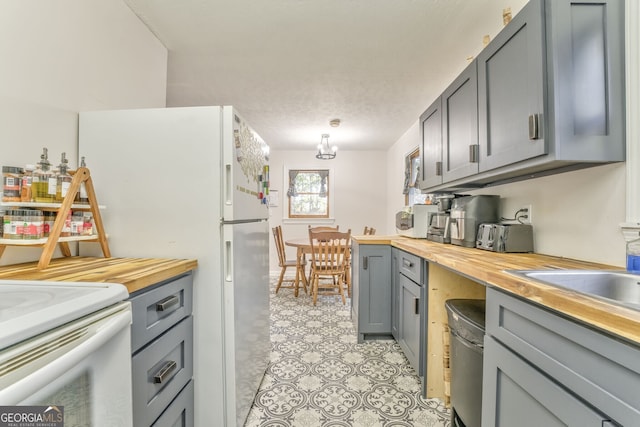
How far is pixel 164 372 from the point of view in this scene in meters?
1.03

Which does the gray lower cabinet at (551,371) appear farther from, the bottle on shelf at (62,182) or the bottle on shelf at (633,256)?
the bottle on shelf at (62,182)

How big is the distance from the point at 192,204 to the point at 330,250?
2.39 metres

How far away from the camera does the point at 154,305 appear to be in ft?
3.24

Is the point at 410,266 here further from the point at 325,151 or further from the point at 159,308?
the point at 325,151

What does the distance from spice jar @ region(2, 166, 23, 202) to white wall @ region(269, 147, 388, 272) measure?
3996 mm

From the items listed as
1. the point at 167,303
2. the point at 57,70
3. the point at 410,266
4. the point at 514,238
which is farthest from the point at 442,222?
the point at 57,70

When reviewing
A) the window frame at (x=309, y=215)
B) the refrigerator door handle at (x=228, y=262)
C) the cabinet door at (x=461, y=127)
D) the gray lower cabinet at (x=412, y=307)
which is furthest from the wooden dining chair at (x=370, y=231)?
the refrigerator door handle at (x=228, y=262)

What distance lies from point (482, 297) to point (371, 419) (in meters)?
0.98

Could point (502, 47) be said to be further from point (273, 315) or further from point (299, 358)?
point (273, 315)

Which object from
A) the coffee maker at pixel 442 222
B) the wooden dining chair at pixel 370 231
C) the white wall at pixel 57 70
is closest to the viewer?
the white wall at pixel 57 70

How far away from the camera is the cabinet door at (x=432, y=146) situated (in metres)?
2.09

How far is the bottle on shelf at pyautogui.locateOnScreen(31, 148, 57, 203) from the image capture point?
1.07 metres

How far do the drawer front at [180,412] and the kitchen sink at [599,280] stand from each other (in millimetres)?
1385

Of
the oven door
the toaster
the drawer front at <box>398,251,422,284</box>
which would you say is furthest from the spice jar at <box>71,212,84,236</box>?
the toaster
